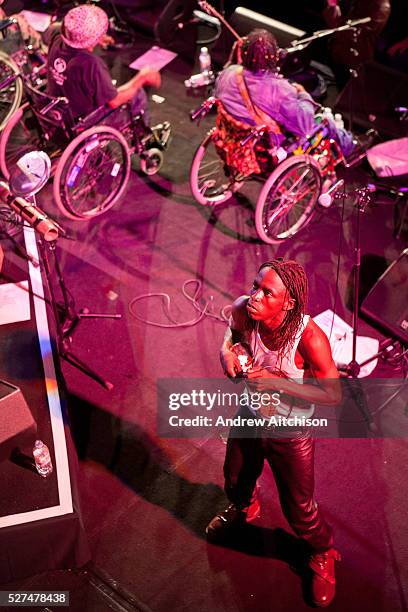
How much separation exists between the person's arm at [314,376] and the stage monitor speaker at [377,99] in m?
3.35

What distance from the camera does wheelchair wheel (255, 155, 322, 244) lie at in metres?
4.22

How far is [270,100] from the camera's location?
4.05 metres

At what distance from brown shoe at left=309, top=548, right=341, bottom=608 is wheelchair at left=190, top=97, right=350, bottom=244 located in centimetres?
212

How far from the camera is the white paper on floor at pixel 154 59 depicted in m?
6.33

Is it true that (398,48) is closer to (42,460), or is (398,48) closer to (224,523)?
(224,523)

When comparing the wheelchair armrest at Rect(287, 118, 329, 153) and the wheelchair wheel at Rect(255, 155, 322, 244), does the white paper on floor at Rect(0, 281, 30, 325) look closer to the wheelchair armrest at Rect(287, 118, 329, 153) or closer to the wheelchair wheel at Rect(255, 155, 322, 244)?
the wheelchair wheel at Rect(255, 155, 322, 244)

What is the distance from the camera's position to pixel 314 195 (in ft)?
14.8

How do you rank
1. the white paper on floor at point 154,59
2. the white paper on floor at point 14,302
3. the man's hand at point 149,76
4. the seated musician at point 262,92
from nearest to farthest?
1. the white paper on floor at point 14,302
2. the seated musician at point 262,92
3. the man's hand at point 149,76
4. the white paper on floor at point 154,59

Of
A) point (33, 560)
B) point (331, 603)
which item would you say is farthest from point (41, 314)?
point (331, 603)

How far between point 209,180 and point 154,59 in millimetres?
2042

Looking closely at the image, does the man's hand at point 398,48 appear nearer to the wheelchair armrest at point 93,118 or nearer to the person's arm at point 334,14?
the person's arm at point 334,14

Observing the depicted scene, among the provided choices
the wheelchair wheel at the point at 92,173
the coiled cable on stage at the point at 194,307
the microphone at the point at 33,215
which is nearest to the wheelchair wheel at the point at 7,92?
the wheelchair wheel at the point at 92,173

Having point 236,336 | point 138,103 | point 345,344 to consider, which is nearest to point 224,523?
point 236,336

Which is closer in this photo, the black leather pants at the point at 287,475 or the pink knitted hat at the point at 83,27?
the black leather pants at the point at 287,475
